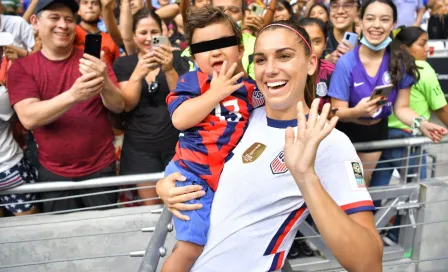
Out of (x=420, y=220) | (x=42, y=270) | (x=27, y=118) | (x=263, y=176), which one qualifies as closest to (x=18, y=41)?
(x=27, y=118)

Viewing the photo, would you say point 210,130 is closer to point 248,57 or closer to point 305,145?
point 305,145

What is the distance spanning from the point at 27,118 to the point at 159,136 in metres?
0.97

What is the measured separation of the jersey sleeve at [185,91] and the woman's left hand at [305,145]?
2.34 ft

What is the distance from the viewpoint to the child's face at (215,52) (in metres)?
2.13

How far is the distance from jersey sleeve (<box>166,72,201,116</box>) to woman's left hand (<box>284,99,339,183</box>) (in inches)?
28.0

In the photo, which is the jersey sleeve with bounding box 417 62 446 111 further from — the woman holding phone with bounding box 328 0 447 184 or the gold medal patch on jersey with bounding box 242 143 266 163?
the gold medal patch on jersey with bounding box 242 143 266 163

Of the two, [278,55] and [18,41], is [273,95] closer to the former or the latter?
[278,55]

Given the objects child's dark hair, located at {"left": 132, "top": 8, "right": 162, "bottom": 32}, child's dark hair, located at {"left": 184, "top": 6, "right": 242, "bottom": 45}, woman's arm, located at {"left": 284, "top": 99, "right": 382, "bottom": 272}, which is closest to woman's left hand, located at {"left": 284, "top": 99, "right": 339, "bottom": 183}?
woman's arm, located at {"left": 284, "top": 99, "right": 382, "bottom": 272}

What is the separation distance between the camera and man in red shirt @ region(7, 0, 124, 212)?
9.79ft

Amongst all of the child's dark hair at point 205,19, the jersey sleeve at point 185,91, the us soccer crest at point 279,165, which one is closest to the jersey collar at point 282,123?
the us soccer crest at point 279,165

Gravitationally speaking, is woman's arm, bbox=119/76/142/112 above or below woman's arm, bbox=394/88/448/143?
above

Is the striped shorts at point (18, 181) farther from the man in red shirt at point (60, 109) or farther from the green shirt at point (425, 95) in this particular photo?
the green shirt at point (425, 95)

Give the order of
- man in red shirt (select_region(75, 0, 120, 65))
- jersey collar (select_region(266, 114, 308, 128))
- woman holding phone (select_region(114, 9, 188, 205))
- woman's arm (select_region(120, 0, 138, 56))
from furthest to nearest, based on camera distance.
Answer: man in red shirt (select_region(75, 0, 120, 65))
woman's arm (select_region(120, 0, 138, 56))
woman holding phone (select_region(114, 9, 188, 205))
jersey collar (select_region(266, 114, 308, 128))

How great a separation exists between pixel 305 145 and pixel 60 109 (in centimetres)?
194
